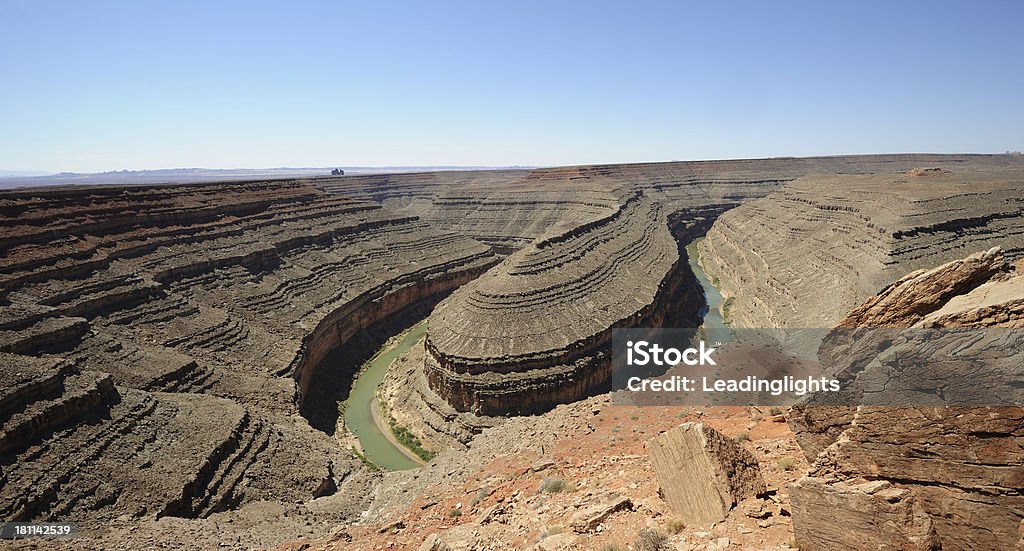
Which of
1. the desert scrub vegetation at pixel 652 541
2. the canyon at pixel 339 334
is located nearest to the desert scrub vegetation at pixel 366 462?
the canyon at pixel 339 334

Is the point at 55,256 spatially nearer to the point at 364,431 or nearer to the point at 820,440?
the point at 364,431

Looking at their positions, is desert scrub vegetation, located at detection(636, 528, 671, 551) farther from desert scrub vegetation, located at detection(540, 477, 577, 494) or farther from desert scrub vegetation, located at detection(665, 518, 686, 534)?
desert scrub vegetation, located at detection(540, 477, 577, 494)

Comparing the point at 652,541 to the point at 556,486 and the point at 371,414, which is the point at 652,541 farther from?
the point at 371,414

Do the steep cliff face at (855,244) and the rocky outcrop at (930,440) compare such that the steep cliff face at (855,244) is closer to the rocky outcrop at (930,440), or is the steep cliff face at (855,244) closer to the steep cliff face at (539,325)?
the steep cliff face at (539,325)

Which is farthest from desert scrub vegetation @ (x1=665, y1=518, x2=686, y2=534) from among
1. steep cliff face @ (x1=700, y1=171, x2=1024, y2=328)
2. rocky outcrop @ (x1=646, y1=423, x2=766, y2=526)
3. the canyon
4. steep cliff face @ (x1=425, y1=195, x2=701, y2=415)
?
steep cliff face @ (x1=700, y1=171, x2=1024, y2=328)

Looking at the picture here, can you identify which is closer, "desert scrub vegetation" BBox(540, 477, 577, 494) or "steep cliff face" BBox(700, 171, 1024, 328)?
"desert scrub vegetation" BBox(540, 477, 577, 494)

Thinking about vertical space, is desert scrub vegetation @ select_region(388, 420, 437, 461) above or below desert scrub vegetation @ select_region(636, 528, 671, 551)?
below

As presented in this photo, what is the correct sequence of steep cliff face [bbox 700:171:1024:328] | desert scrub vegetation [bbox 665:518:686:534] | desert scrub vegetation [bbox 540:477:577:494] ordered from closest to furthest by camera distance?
desert scrub vegetation [bbox 665:518:686:534] → desert scrub vegetation [bbox 540:477:577:494] → steep cliff face [bbox 700:171:1024:328]
